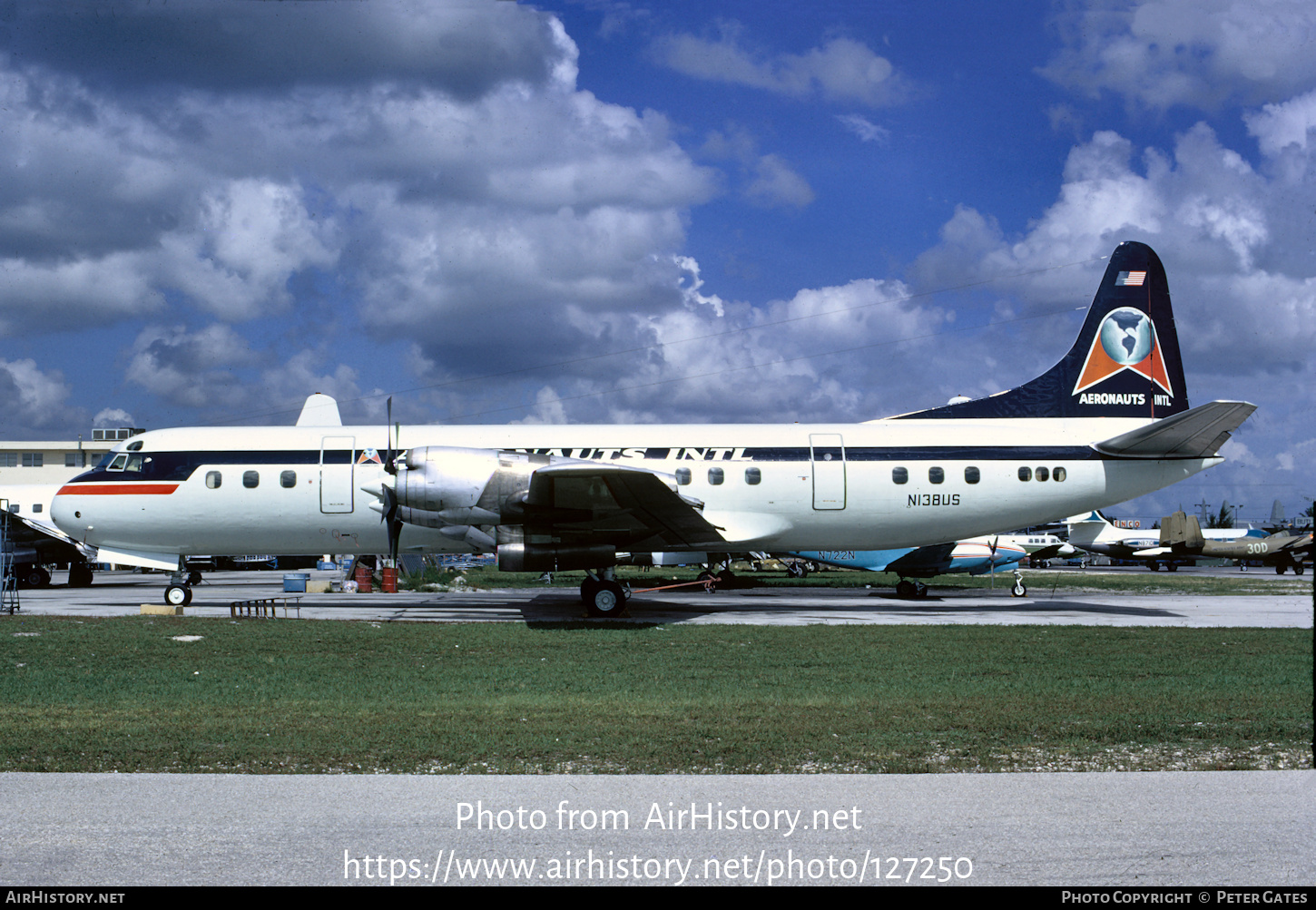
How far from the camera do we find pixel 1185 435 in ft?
66.3

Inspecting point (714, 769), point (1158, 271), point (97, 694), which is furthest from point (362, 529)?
point (1158, 271)

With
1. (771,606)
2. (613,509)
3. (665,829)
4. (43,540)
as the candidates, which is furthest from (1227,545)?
(665,829)

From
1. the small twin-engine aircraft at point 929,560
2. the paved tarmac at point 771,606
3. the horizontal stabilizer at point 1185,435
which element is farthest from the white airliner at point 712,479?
the small twin-engine aircraft at point 929,560

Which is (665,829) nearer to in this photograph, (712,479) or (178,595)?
(712,479)

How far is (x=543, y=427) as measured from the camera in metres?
21.7

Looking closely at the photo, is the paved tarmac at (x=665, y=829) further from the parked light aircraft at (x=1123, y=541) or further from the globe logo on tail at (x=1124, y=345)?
the parked light aircraft at (x=1123, y=541)

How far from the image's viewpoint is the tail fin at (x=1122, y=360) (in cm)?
2219

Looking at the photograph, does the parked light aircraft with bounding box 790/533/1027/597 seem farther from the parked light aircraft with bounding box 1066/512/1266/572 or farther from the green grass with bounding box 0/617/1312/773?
the parked light aircraft with bounding box 1066/512/1266/572

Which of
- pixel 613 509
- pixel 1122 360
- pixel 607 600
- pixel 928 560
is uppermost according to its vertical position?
pixel 1122 360

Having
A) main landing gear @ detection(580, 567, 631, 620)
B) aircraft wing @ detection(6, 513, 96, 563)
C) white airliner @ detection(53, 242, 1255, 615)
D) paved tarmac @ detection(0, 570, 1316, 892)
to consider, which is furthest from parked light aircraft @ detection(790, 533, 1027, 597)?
aircraft wing @ detection(6, 513, 96, 563)

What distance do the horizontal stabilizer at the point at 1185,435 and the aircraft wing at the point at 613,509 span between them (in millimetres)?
9270

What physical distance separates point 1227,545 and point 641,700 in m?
58.5

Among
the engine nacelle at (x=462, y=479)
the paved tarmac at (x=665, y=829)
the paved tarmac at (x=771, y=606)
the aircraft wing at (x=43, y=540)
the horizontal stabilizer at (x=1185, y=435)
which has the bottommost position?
the paved tarmac at (x=771, y=606)

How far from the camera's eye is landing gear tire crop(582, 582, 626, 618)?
1903 cm
